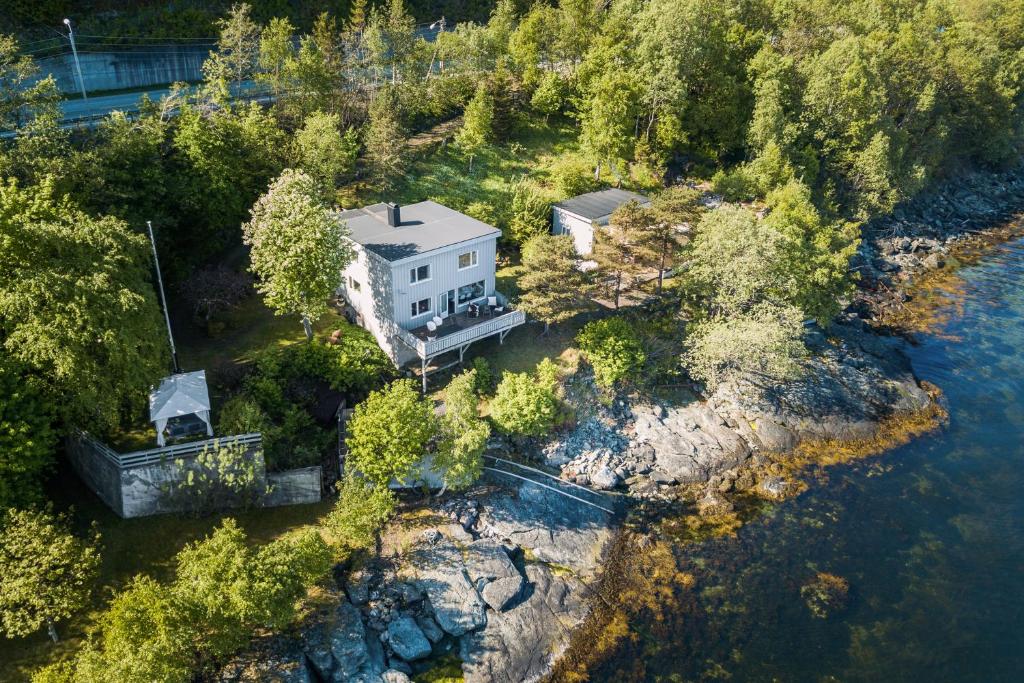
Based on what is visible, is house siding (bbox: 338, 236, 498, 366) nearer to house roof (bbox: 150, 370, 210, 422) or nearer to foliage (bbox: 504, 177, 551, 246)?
foliage (bbox: 504, 177, 551, 246)

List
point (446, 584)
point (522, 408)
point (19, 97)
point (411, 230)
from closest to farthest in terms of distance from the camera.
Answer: point (446, 584), point (522, 408), point (19, 97), point (411, 230)

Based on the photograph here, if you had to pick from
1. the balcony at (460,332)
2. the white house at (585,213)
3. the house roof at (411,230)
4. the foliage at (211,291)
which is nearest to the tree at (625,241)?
the white house at (585,213)

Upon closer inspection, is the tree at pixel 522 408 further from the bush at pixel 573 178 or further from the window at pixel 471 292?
the bush at pixel 573 178

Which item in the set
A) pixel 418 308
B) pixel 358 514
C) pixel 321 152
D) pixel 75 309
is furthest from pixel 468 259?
pixel 75 309

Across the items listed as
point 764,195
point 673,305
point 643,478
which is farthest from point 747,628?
point 764,195

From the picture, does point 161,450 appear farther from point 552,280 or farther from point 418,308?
point 552,280

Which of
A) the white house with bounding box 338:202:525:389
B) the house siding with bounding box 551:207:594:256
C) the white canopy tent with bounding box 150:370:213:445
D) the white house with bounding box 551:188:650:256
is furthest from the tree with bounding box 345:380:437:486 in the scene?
the house siding with bounding box 551:207:594:256

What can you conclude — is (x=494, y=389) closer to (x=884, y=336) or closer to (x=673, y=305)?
(x=673, y=305)
